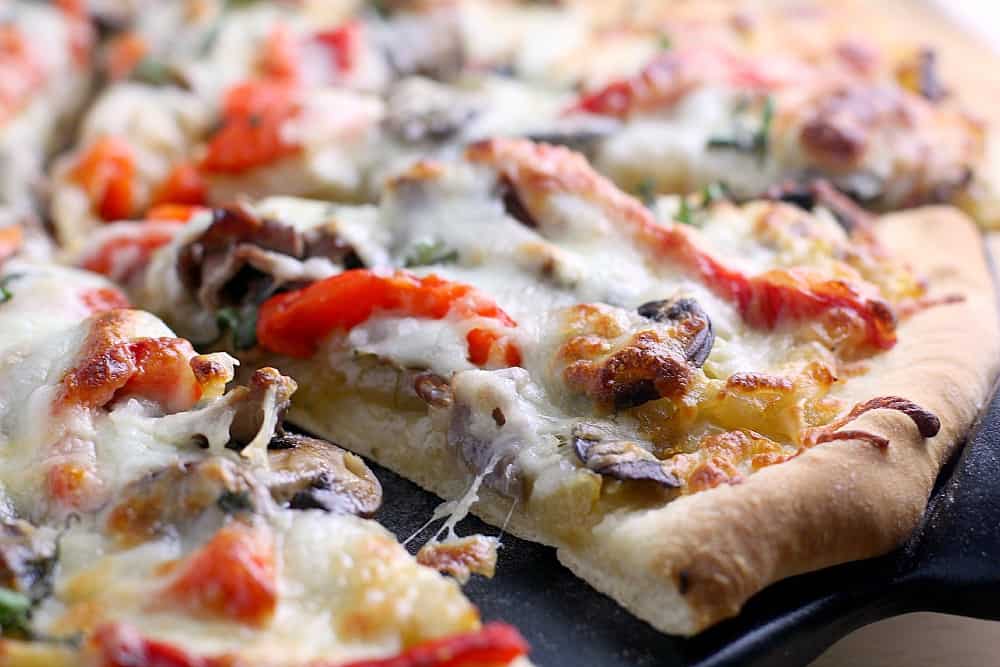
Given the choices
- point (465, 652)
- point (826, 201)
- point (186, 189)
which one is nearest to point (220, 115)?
point (186, 189)

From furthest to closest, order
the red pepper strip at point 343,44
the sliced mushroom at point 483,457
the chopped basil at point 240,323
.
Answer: the red pepper strip at point 343,44 < the chopped basil at point 240,323 < the sliced mushroom at point 483,457

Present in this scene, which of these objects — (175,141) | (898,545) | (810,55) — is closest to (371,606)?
(898,545)

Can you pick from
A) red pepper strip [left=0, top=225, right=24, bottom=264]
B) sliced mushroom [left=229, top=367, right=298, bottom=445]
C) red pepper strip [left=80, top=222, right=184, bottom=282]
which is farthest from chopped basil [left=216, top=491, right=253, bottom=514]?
red pepper strip [left=0, top=225, right=24, bottom=264]

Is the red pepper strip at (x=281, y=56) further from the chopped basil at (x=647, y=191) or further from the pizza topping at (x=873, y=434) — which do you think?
the pizza topping at (x=873, y=434)

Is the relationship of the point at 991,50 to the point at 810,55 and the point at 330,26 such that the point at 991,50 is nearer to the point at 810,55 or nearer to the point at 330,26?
the point at 810,55

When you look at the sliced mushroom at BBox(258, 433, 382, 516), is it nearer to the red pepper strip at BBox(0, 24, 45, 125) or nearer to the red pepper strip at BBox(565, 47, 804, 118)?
the red pepper strip at BBox(565, 47, 804, 118)

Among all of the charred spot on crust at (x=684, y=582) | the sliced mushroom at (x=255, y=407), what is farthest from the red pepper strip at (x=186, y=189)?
the charred spot on crust at (x=684, y=582)

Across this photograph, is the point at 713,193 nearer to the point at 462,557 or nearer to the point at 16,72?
the point at 462,557
